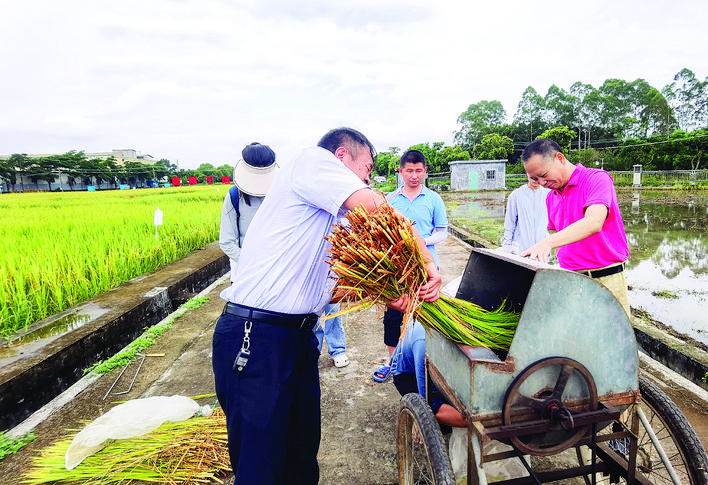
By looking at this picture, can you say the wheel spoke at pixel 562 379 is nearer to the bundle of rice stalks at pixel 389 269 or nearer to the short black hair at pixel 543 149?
the bundle of rice stalks at pixel 389 269

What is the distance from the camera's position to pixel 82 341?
3400 millimetres

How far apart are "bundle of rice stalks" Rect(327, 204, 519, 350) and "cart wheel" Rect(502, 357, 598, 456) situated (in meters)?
0.19

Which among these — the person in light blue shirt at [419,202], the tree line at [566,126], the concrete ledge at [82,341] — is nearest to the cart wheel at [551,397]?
the person in light blue shirt at [419,202]

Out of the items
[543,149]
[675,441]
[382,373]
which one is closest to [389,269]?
[675,441]

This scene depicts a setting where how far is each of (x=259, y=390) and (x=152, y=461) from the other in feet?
3.74

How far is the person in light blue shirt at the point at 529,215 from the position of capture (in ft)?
12.0

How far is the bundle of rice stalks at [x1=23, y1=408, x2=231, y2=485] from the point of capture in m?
2.00

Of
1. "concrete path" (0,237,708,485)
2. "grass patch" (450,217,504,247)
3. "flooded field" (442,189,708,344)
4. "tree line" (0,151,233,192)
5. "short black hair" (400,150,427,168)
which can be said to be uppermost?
"tree line" (0,151,233,192)

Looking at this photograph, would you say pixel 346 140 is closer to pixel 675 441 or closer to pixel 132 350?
pixel 675 441

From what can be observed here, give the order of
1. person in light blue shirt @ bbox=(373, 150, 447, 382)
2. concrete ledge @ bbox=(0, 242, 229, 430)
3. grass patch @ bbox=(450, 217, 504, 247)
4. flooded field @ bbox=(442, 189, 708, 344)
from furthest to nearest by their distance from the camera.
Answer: grass patch @ bbox=(450, 217, 504, 247) < flooded field @ bbox=(442, 189, 708, 344) < person in light blue shirt @ bbox=(373, 150, 447, 382) < concrete ledge @ bbox=(0, 242, 229, 430)

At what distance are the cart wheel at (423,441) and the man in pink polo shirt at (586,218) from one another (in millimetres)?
1074

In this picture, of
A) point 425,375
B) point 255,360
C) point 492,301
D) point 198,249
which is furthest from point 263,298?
point 198,249

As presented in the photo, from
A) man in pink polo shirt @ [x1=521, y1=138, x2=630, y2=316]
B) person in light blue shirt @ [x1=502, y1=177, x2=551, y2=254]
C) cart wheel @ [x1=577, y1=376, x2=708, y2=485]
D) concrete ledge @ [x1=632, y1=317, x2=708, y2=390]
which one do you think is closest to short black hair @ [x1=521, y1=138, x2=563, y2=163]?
man in pink polo shirt @ [x1=521, y1=138, x2=630, y2=316]

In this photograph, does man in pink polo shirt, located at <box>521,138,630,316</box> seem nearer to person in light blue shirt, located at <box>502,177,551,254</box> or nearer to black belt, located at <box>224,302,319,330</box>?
person in light blue shirt, located at <box>502,177,551,254</box>
